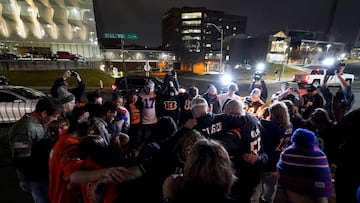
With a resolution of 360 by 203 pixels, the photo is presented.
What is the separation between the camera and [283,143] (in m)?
3.38

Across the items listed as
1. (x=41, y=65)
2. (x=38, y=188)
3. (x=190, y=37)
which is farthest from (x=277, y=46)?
(x=38, y=188)

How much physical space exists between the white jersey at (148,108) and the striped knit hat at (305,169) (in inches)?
186

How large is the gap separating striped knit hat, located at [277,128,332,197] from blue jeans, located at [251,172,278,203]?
1.39 meters

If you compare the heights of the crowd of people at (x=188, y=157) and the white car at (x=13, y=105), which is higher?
the crowd of people at (x=188, y=157)

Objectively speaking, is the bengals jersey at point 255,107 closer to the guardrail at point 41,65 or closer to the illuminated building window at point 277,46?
the guardrail at point 41,65

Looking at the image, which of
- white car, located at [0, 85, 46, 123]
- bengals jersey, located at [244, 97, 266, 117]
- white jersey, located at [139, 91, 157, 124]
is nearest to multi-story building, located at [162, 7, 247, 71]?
white car, located at [0, 85, 46, 123]

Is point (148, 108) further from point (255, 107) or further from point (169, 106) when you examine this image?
point (255, 107)

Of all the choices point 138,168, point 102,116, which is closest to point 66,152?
point 138,168

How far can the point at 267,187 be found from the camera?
3564mm

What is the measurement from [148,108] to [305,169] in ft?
16.4

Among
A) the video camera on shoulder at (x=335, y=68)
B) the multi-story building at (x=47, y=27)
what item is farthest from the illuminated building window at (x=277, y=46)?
the video camera on shoulder at (x=335, y=68)

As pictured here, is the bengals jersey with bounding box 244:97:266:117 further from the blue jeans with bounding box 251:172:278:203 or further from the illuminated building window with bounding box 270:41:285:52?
the illuminated building window with bounding box 270:41:285:52

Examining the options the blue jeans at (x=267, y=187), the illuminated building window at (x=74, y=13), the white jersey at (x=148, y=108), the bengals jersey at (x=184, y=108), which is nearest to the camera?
the blue jeans at (x=267, y=187)

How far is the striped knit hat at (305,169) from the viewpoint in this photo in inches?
74.7
